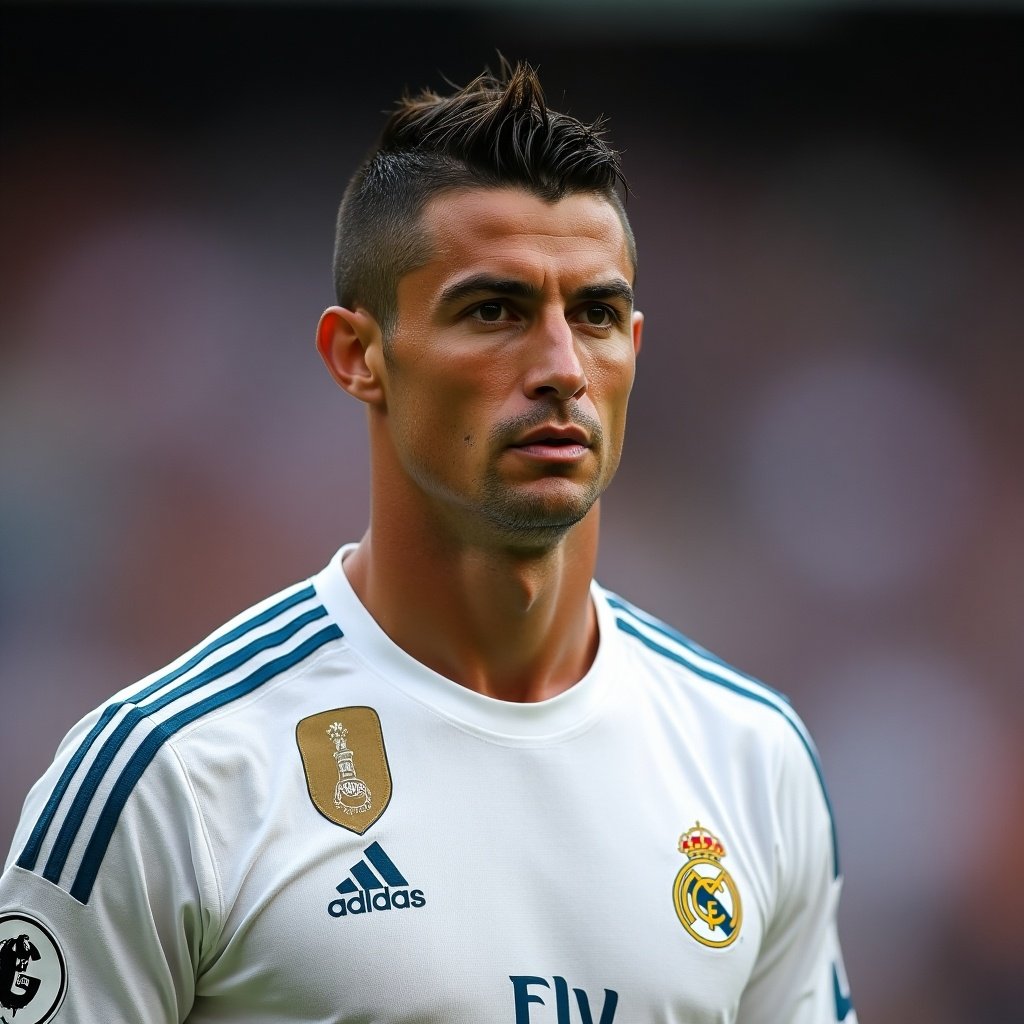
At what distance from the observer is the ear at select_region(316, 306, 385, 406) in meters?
2.44

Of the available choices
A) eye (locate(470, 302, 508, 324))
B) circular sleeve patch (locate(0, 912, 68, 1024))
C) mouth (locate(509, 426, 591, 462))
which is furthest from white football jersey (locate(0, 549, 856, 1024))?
eye (locate(470, 302, 508, 324))

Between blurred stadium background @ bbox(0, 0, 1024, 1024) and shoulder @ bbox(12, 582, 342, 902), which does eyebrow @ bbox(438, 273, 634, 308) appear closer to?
shoulder @ bbox(12, 582, 342, 902)

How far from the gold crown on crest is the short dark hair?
103 centimetres

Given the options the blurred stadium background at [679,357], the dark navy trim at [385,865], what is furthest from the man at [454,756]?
the blurred stadium background at [679,357]

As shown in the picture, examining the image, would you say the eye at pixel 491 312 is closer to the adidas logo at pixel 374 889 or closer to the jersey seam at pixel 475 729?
the jersey seam at pixel 475 729

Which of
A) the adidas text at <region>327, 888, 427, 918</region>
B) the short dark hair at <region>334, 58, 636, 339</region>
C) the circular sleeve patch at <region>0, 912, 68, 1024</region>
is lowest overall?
the circular sleeve patch at <region>0, 912, 68, 1024</region>

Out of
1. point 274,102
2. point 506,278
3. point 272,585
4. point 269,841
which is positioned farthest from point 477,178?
point 274,102

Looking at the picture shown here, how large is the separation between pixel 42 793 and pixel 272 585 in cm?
460

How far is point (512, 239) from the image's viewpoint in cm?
229

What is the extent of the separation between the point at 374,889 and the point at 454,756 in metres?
0.28

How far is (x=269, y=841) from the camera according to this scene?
214cm

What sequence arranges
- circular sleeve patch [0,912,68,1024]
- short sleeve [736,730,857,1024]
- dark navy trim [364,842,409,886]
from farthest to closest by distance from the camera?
short sleeve [736,730,857,1024] → dark navy trim [364,842,409,886] → circular sleeve patch [0,912,68,1024]

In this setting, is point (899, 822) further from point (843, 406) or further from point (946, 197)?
point (946, 197)

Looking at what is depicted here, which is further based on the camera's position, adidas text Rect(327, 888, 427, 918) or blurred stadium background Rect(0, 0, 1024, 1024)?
blurred stadium background Rect(0, 0, 1024, 1024)
